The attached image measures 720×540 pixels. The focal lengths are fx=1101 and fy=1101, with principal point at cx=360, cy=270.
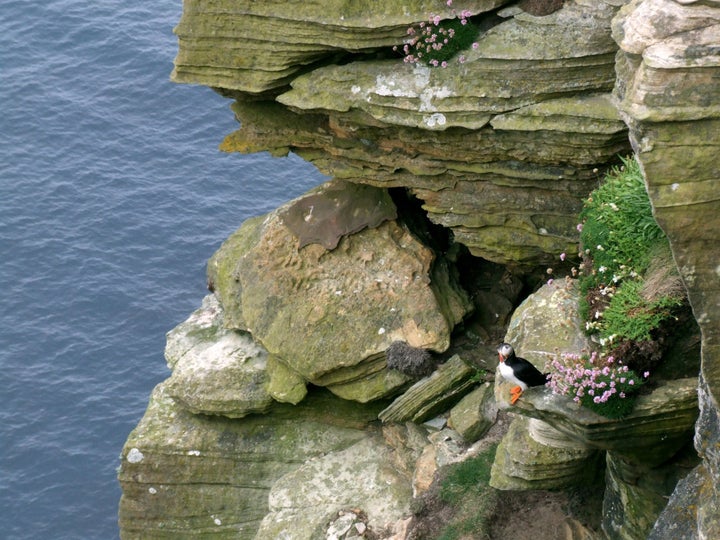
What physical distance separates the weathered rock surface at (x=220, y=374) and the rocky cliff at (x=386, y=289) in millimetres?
84

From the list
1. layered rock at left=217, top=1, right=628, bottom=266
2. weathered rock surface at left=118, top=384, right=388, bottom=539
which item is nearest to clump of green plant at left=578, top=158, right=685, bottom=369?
layered rock at left=217, top=1, right=628, bottom=266

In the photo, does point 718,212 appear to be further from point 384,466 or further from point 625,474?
point 384,466

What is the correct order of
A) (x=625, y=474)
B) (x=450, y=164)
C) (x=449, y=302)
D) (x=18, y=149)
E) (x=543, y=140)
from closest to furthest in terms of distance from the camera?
1. (x=625, y=474)
2. (x=543, y=140)
3. (x=450, y=164)
4. (x=449, y=302)
5. (x=18, y=149)

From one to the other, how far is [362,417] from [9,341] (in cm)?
2719

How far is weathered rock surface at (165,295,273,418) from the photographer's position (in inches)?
1323

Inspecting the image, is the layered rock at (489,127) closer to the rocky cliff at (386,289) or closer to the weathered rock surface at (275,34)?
the rocky cliff at (386,289)

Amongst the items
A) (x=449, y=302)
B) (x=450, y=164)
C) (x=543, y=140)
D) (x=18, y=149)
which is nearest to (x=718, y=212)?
(x=543, y=140)

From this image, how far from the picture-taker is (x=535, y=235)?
93.0ft

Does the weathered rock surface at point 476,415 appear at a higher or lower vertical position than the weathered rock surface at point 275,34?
lower

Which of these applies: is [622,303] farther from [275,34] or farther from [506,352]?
[275,34]

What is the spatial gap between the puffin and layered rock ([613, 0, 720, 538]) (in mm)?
5438

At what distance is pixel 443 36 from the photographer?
25469 mm

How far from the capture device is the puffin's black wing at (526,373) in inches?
784

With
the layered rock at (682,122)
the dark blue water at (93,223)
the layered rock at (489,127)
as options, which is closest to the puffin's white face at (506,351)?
the layered rock at (682,122)
